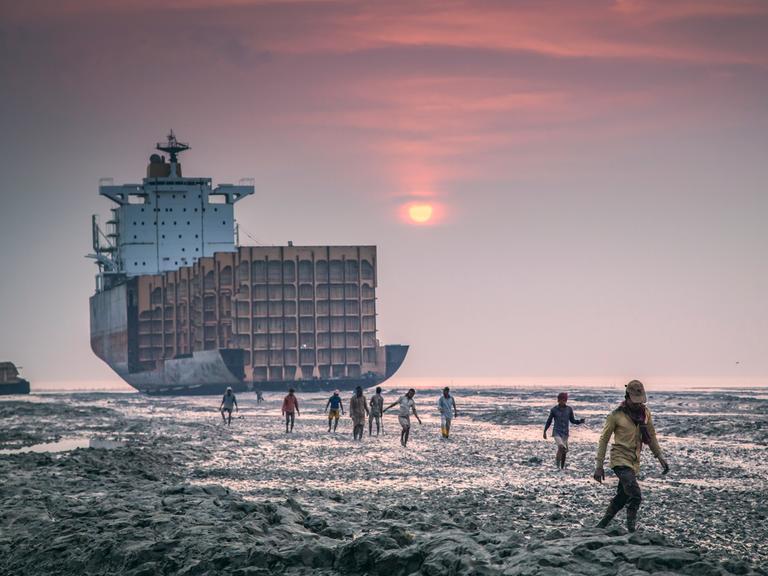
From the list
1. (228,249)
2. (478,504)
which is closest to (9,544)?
(478,504)

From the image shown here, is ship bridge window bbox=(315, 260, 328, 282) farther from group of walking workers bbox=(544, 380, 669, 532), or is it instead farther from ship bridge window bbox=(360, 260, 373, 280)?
group of walking workers bbox=(544, 380, 669, 532)

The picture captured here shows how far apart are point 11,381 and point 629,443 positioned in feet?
345

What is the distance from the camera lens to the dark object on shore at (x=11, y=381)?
107875 millimetres

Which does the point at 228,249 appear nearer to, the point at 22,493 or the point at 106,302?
the point at 106,302

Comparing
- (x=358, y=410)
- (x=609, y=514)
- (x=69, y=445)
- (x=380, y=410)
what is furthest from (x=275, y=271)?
(x=609, y=514)

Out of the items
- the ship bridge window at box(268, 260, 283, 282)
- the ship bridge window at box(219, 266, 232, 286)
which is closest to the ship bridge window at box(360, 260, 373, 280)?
the ship bridge window at box(268, 260, 283, 282)

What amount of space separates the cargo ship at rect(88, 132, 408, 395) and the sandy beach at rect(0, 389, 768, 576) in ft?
182

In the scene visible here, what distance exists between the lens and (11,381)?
4301 inches

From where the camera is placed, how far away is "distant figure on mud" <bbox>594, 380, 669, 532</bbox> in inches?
453

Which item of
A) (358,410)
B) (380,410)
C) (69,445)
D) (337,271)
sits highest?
(337,271)

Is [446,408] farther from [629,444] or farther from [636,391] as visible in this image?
[636,391]

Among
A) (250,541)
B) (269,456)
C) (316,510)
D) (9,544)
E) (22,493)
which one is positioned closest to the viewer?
(250,541)

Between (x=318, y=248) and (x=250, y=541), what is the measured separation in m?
74.9

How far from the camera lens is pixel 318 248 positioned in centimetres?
8588
